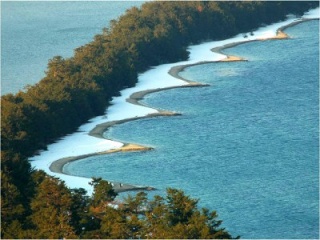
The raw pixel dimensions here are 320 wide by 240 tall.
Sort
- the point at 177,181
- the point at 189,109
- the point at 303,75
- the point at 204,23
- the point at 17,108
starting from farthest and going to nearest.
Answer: the point at 204,23 < the point at 303,75 < the point at 189,109 < the point at 17,108 < the point at 177,181

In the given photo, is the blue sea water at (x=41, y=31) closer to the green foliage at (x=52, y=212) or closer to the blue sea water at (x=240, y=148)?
the blue sea water at (x=240, y=148)

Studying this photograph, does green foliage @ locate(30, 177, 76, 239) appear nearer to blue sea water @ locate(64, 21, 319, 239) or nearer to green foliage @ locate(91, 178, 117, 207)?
green foliage @ locate(91, 178, 117, 207)

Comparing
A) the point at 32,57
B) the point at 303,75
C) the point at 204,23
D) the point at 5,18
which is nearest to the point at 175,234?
the point at 303,75

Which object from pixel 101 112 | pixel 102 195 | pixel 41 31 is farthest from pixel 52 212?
pixel 41 31

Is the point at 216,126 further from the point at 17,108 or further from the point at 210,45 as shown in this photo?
the point at 210,45

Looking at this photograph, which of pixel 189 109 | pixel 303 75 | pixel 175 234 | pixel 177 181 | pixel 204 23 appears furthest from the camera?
pixel 204 23

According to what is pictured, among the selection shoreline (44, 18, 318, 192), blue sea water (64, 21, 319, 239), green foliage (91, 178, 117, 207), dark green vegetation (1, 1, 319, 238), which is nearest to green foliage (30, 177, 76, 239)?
dark green vegetation (1, 1, 319, 238)

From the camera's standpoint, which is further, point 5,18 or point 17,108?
point 5,18
